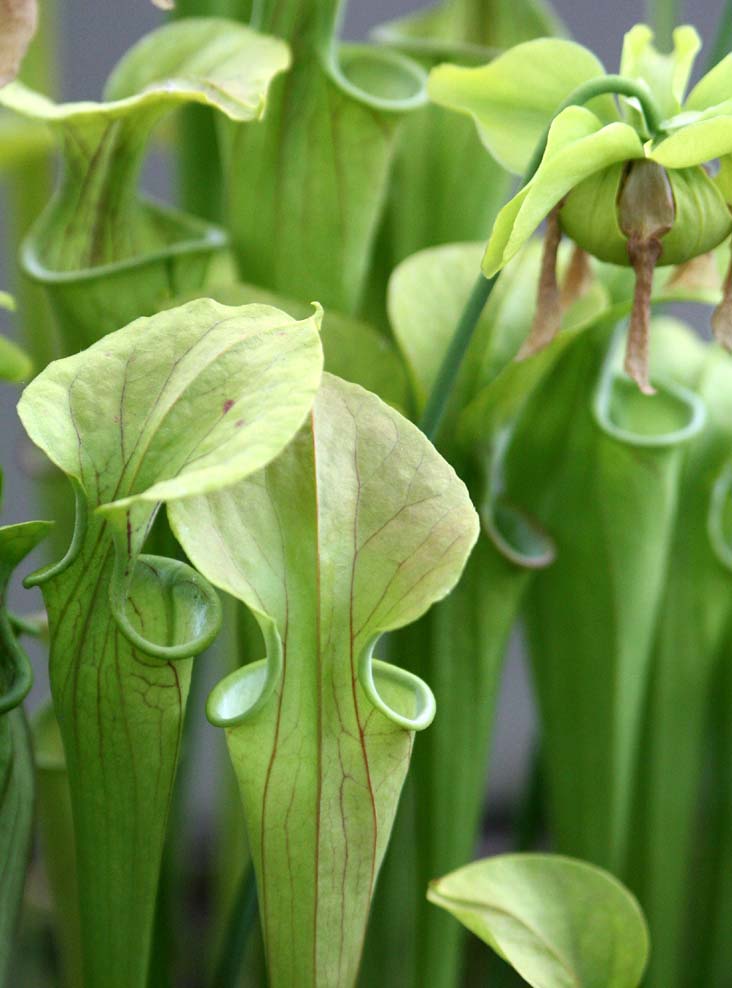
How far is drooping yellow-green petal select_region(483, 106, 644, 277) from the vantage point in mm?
329

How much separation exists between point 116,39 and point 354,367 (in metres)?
0.80

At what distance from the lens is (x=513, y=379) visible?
46cm

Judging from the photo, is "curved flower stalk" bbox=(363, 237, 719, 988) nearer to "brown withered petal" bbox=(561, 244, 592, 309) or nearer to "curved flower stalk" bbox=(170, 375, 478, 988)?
"brown withered petal" bbox=(561, 244, 592, 309)

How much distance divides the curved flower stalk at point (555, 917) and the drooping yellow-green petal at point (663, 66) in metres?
0.26

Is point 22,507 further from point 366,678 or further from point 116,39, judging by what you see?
point 366,678

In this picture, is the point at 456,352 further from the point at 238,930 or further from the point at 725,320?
the point at 238,930

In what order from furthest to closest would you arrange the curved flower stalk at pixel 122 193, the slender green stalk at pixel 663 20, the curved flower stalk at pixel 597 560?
the slender green stalk at pixel 663 20 < the curved flower stalk at pixel 597 560 < the curved flower stalk at pixel 122 193

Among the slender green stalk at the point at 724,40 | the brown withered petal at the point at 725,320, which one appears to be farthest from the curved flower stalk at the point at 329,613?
the slender green stalk at the point at 724,40

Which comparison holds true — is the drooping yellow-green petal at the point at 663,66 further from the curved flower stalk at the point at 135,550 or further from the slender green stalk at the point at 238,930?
the slender green stalk at the point at 238,930

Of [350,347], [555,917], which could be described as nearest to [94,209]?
[350,347]

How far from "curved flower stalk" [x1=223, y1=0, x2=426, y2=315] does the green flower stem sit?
13 cm


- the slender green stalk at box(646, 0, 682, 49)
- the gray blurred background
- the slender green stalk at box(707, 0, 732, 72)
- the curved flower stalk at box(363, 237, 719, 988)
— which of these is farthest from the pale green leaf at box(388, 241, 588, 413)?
the gray blurred background

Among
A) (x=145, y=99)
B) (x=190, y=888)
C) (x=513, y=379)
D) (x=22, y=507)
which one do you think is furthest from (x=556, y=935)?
(x=22, y=507)

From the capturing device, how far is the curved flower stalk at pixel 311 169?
485 mm
